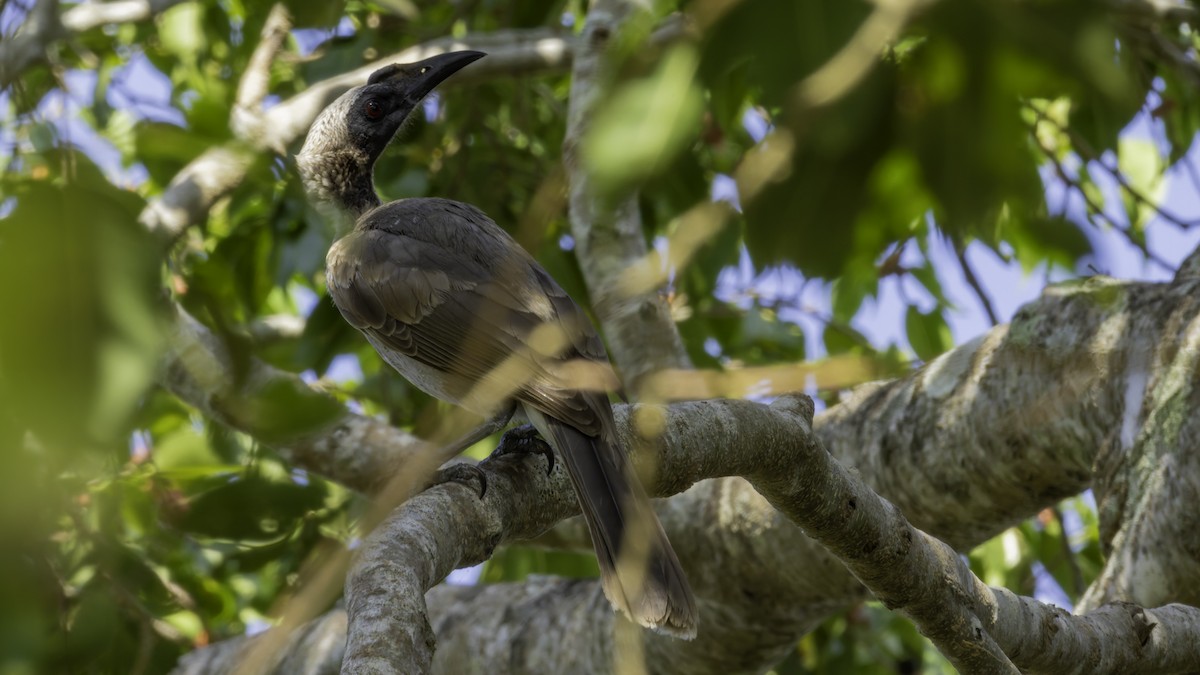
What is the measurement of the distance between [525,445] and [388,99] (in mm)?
1843

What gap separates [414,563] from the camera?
1814 millimetres

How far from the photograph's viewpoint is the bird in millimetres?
2461

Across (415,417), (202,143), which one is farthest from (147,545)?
(202,143)

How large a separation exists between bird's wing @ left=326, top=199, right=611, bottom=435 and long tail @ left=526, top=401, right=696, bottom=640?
19 cm

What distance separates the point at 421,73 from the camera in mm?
4172

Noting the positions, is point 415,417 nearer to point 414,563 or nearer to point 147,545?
point 147,545

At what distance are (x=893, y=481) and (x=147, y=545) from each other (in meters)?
2.52

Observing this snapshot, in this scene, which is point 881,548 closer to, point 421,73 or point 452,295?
point 452,295

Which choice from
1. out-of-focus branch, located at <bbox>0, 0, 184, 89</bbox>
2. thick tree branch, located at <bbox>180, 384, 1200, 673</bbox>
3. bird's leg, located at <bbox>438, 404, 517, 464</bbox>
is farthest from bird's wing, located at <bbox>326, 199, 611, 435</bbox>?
out-of-focus branch, located at <bbox>0, 0, 184, 89</bbox>

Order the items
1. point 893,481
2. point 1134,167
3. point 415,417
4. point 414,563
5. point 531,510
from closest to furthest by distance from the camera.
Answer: point 414,563
point 531,510
point 893,481
point 1134,167
point 415,417

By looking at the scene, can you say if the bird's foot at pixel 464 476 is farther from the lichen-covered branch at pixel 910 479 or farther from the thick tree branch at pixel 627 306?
the thick tree branch at pixel 627 306

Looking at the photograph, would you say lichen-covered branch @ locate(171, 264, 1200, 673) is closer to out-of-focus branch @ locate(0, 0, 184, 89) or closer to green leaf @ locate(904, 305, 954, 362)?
green leaf @ locate(904, 305, 954, 362)

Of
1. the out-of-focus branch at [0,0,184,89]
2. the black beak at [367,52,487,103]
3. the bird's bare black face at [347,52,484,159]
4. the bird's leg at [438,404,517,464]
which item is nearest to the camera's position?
the out-of-focus branch at [0,0,184,89]

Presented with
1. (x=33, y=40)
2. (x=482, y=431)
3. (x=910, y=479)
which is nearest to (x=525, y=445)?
(x=482, y=431)
